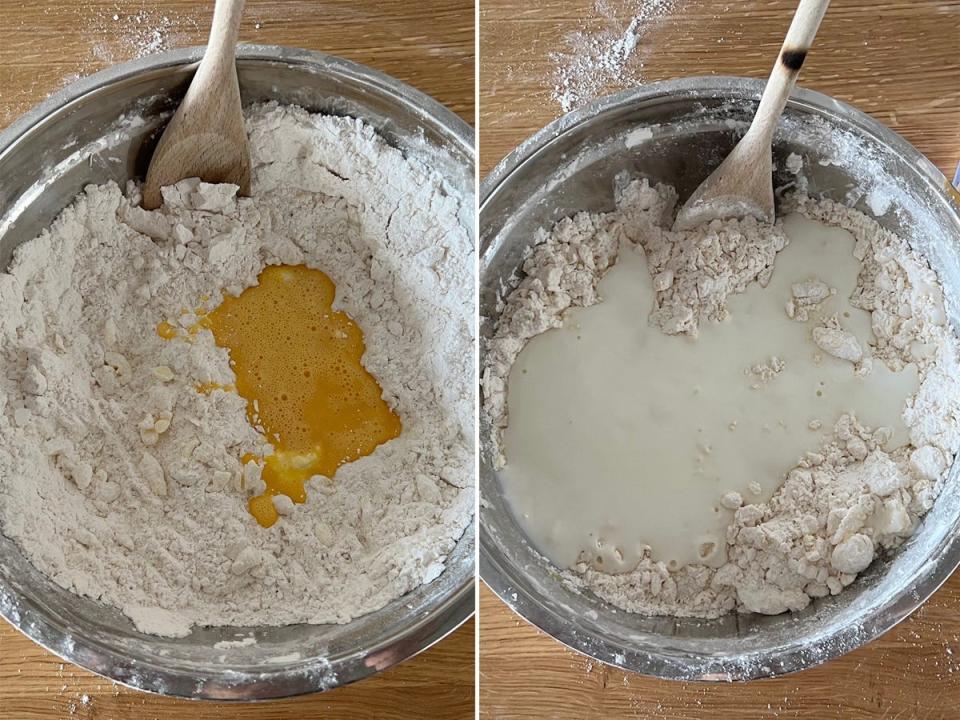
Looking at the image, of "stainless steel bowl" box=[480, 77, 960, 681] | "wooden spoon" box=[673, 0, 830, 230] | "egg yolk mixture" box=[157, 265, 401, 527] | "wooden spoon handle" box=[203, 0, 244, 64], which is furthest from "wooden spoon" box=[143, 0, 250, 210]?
"wooden spoon" box=[673, 0, 830, 230]

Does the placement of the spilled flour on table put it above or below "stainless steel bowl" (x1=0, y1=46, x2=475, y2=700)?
above

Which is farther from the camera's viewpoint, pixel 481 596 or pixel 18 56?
pixel 18 56

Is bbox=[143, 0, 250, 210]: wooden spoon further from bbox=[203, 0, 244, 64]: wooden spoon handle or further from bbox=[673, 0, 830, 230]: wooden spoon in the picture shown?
bbox=[673, 0, 830, 230]: wooden spoon

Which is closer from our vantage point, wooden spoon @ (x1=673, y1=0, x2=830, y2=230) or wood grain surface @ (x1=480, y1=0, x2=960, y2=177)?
wooden spoon @ (x1=673, y1=0, x2=830, y2=230)

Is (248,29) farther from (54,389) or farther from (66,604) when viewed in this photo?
(66,604)

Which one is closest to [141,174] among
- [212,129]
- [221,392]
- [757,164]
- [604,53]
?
[212,129]

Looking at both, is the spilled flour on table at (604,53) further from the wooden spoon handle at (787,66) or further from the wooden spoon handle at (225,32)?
the wooden spoon handle at (225,32)

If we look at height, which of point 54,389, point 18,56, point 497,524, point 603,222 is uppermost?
point 18,56

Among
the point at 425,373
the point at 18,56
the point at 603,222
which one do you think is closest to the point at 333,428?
the point at 425,373
